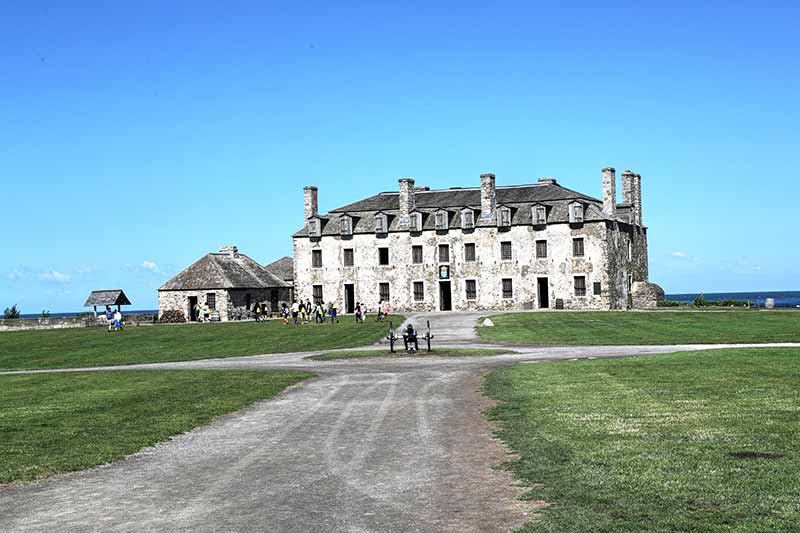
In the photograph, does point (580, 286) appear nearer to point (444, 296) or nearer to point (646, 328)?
point (444, 296)

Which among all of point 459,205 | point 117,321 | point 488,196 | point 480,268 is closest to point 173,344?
point 117,321

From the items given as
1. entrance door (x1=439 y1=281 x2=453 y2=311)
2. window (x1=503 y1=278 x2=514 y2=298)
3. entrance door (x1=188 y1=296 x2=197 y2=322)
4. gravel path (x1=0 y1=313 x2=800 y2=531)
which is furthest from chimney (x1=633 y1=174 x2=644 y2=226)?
gravel path (x1=0 y1=313 x2=800 y2=531)

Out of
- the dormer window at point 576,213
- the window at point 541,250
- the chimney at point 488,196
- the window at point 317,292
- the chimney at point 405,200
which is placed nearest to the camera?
the dormer window at point 576,213

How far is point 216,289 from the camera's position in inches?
3324

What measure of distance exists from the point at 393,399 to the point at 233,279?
2601 inches

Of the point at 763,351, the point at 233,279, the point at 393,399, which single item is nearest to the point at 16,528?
the point at 393,399

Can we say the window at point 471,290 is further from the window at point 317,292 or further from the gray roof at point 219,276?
the gray roof at point 219,276

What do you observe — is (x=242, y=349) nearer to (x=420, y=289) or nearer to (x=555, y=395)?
(x=555, y=395)

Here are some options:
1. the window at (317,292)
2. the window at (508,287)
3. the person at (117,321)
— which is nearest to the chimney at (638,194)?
the window at (508,287)

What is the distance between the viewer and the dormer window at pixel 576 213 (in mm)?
77375

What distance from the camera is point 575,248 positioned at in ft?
256

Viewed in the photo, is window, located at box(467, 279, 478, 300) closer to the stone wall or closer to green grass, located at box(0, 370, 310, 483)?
the stone wall

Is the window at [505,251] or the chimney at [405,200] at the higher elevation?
the chimney at [405,200]

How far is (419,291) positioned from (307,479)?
232ft
